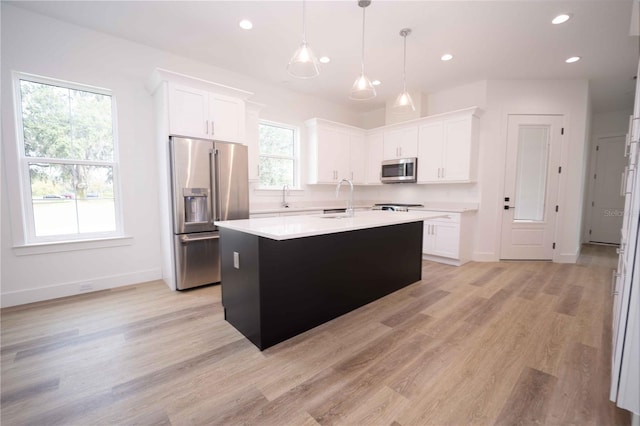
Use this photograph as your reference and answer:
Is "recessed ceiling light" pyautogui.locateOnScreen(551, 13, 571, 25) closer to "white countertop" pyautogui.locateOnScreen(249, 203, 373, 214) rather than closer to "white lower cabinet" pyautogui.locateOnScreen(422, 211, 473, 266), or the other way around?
"white lower cabinet" pyautogui.locateOnScreen(422, 211, 473, 266)

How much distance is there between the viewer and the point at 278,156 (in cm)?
501

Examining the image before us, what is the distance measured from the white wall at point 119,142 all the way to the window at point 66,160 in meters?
0.11

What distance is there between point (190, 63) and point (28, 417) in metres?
4.01

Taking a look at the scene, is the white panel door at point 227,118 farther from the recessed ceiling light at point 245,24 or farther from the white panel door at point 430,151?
the white panel door at point 430,151

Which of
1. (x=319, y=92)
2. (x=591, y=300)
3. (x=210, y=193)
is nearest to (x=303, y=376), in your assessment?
(x=210, y=193)

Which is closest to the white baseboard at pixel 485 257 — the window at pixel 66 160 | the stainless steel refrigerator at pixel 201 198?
the stainless steel refrigerator at pixel 201 198

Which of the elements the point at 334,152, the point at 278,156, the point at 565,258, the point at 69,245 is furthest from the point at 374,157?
the point at 69,245

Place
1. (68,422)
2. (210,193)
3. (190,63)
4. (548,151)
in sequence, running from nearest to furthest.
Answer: (68,422), (210,193), (190,63), (548,151)

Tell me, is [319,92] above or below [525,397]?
above

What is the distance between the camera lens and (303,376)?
69.1 inches

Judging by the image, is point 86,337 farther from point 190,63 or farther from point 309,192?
point 309,192

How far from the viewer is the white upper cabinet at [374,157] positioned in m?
5.68

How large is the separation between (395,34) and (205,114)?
8.20 feet

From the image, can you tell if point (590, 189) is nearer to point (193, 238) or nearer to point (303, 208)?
point (303, 208)
